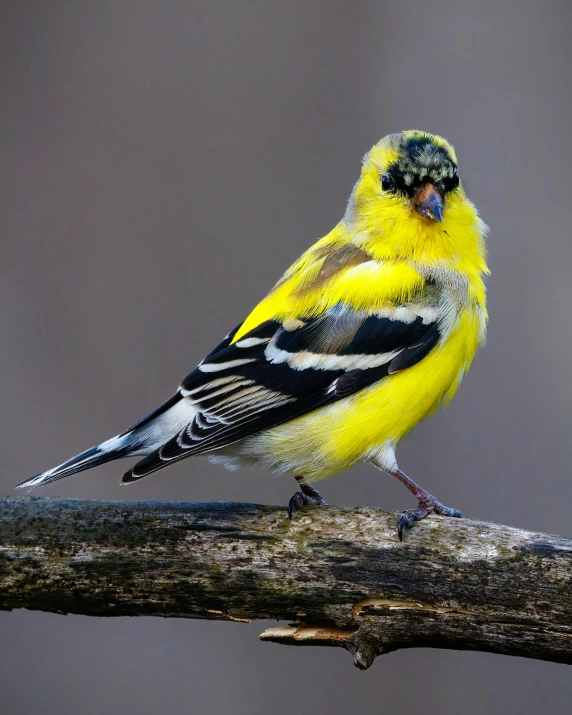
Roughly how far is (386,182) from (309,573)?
164 cm

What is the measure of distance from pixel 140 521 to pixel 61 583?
0.32 meters

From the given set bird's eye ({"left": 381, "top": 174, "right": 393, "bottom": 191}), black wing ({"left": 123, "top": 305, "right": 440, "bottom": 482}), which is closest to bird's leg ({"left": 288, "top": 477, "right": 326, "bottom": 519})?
black wing ({"left": 123, "top": 305, "right": 440, "bottom": 482})

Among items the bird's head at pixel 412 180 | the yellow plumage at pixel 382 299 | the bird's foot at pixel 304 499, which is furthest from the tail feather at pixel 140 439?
the bird's head at pixel 412 180

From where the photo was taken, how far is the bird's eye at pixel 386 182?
346cm

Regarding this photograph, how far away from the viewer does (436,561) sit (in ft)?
8.82

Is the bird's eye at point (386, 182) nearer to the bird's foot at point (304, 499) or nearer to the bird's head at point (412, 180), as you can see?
the bird's head at point (412, 180)

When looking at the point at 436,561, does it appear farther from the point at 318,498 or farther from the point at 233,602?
the point at 318,498

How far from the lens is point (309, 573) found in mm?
2729

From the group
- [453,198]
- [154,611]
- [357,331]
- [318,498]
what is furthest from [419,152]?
[154,611]

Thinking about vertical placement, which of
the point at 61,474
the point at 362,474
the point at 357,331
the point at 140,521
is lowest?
the point at 362,474

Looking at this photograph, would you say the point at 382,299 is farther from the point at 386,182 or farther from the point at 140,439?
the point at 140,439

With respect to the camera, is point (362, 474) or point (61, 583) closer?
point (61, 583)

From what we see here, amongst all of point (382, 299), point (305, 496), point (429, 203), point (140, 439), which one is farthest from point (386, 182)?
point (140, 439)

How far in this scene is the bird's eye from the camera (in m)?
3.46
